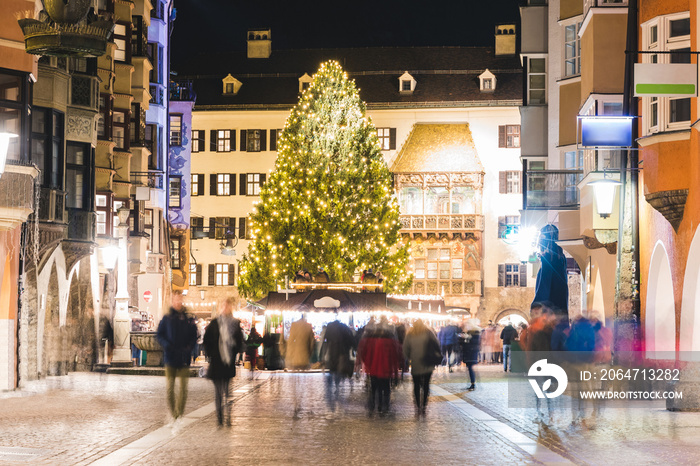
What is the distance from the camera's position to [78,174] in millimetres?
34188

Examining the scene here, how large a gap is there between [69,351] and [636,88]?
22.7 meters

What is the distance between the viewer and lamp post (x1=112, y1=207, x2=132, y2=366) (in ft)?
120

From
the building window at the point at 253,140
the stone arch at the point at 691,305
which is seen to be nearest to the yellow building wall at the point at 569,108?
the stone arch at the point at 691,305

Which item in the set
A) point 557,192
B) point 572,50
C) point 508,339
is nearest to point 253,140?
point 508,339

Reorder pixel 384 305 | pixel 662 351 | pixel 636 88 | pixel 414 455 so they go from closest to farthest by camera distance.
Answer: pixel 414 455
pixel 636 88
pixel 662 351
pixel 384 305

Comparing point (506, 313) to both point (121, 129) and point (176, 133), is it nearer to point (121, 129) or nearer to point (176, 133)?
point (176, 133)

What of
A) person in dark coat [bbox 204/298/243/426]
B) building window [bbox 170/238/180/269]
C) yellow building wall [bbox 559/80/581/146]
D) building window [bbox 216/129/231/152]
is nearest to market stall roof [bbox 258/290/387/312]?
yellow building wall [bbox 559/80/581/146]

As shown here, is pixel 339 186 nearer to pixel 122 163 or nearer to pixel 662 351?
pixel 122 163

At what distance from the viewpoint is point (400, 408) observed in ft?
73.8

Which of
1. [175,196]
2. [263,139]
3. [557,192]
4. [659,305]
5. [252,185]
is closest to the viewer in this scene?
[659,305]

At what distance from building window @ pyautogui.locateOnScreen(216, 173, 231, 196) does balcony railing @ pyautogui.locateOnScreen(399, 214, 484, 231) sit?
39.5 ft

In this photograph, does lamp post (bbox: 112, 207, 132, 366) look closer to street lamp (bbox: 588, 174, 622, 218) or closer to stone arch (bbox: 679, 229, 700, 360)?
street lamp (bbox: 588, 174, 622, 218)


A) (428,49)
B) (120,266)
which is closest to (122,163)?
(120,266)

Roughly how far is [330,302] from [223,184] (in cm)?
4222
